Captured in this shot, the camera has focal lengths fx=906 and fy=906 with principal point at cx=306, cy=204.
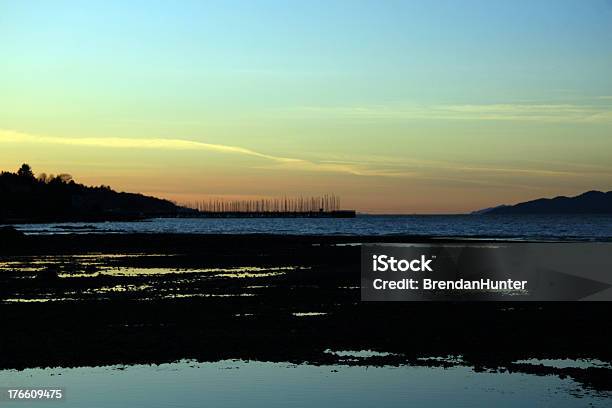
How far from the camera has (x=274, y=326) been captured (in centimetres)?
2812

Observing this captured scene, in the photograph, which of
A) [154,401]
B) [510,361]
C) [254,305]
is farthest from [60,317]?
[510,361]

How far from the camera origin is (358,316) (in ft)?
102

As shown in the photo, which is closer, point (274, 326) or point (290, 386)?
point (290, 386)

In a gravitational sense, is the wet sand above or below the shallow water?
above

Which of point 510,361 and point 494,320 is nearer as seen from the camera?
point 510,361

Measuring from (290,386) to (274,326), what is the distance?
8650mm

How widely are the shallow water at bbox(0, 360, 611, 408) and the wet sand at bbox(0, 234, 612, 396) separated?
2.80 ft

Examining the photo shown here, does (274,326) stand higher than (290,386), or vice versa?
(274,326)

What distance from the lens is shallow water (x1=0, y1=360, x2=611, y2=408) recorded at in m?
18.1

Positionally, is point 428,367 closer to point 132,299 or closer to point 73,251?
point 132,299

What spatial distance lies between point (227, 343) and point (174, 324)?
4.33 meters

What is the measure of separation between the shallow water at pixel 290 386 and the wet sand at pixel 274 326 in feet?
2.80

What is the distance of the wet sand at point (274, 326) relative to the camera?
2284cm

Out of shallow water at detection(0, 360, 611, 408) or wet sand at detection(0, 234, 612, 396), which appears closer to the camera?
shallow water at detection(0, 360, 611, 408)
